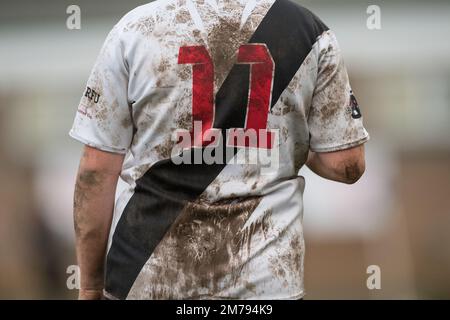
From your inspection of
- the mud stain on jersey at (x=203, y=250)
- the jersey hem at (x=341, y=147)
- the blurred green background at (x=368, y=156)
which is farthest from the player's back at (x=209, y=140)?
the blurred green background at (x=368, y=156)

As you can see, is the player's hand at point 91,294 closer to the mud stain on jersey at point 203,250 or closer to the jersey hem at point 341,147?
the mud stain on jersey at point 203,250

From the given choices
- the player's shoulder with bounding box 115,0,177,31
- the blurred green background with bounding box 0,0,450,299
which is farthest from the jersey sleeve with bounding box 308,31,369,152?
the blurred green background with bounding box 0,0,450,299

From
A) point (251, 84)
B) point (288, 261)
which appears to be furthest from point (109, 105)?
point (288, 261)

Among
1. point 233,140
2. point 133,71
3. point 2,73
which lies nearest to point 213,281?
point 233,140

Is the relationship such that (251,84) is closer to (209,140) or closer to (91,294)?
(209,140)

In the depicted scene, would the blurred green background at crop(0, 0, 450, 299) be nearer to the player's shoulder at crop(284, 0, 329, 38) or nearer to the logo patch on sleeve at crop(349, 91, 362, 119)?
the logo patch on sleeve at crop(349, 91, 362, 119)

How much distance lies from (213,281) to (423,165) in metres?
5.80

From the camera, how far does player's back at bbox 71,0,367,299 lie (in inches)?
91.4

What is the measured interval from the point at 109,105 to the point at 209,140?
0.37 metres

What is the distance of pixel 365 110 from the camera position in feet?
25.1

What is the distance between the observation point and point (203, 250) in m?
2.31

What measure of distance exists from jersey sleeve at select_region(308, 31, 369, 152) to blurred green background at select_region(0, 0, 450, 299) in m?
4.44

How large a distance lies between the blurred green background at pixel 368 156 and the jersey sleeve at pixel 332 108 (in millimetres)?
4444

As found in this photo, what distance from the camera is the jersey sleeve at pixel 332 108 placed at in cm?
246
